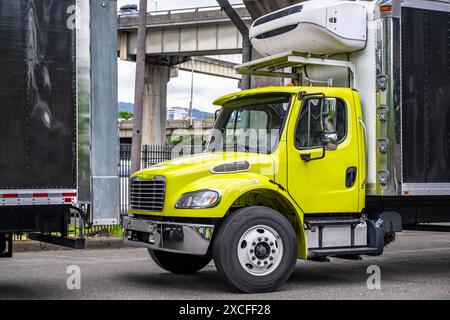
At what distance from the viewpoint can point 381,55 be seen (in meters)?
10.2

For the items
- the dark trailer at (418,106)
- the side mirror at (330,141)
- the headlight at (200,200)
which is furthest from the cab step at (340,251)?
the headlight at (200,200)

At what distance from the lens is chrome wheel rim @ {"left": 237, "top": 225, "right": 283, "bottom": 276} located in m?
9.00

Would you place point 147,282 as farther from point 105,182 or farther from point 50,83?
point 50,83

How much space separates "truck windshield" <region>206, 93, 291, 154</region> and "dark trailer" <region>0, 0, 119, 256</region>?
6.42 ft

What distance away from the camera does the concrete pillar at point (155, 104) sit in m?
53.0

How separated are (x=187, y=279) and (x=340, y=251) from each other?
85.1 inches

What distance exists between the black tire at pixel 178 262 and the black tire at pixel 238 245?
1885 mm

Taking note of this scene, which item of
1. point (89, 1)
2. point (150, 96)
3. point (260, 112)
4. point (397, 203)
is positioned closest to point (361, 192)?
point (397, 203)

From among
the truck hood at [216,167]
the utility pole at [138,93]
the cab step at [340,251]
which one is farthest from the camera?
the utility pole at [138,93]

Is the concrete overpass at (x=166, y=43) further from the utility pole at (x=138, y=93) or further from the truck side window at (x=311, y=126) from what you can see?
the truck side window at (x=311, y=126)

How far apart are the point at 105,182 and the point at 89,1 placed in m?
2.08

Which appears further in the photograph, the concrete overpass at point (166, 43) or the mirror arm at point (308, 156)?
the concrete overpass at point (166, 43)
